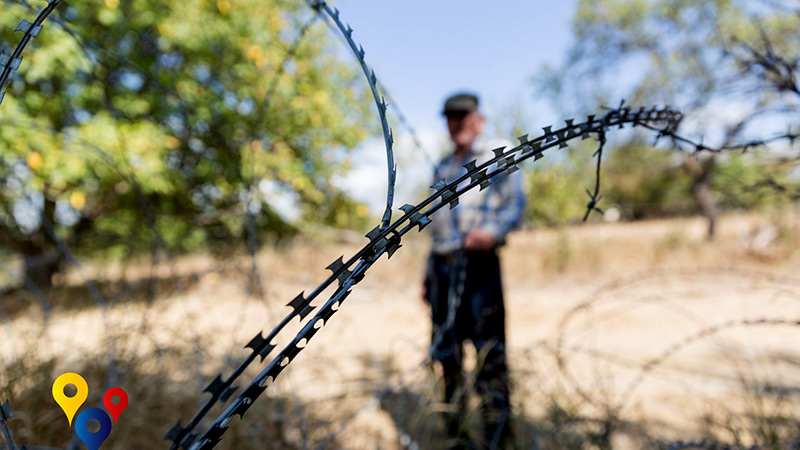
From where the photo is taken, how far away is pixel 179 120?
636cm

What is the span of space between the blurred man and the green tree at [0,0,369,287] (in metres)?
3.18

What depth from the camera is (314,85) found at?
664 cm

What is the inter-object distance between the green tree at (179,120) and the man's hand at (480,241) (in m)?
3.40

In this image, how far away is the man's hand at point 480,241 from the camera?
6.98 ft

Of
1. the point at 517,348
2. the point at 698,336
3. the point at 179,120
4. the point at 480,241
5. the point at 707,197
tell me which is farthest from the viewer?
the point at 707,197

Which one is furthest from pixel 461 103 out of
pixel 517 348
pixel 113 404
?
pixel 517 348

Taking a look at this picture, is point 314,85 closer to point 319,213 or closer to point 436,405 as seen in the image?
point 319,213

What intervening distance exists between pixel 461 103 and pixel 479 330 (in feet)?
3.48

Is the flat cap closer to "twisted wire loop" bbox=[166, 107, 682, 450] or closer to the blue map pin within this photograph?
"twisted wire loop" bbox=[166, 107, 682, 450]

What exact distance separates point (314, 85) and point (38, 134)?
125 inches

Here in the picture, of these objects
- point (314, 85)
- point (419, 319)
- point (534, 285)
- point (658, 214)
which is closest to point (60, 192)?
point (314, 85)

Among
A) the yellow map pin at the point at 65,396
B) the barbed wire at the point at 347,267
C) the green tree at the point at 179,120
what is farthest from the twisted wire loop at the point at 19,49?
the green tree at the point at 179,120

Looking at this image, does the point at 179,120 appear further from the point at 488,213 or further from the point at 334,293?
the point at 334,293

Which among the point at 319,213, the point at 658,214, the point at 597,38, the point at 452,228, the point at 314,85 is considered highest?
the point at 597,38
